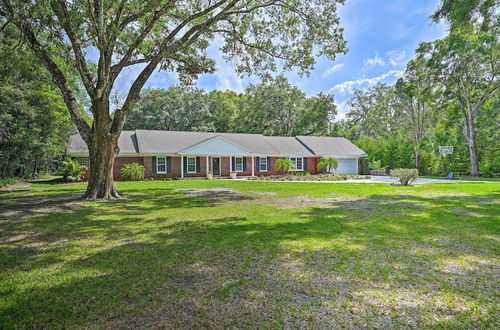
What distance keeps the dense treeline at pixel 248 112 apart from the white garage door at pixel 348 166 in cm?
1293

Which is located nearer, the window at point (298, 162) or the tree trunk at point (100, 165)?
the tree trunk at point (100, 165)

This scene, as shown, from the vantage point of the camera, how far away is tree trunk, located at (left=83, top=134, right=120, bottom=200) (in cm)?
1091

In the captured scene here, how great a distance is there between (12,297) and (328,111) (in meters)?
43.5

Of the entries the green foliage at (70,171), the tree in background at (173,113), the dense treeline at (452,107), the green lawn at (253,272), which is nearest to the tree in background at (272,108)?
the tree in background at (173,113)

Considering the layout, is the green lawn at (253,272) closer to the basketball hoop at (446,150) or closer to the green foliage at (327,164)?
the basketball hoop at (446,150)

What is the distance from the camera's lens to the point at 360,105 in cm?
5341

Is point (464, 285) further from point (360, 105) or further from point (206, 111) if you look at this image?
point (360, 105)

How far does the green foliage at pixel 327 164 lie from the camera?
27736 mm

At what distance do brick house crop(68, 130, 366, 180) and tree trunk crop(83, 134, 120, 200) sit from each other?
12.5 meters

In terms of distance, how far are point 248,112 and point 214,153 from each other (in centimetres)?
1891

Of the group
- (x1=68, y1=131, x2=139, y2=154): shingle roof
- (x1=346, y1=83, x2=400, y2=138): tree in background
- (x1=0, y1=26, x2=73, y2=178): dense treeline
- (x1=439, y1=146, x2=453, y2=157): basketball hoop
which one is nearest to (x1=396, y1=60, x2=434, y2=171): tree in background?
(x1=439, y1=146, x2=453, y2=157): basketball hoop

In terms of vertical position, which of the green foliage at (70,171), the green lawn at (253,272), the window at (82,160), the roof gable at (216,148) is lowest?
the green lawn at (253,272)

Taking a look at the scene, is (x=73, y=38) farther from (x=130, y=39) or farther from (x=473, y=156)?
(x=473, y=156)

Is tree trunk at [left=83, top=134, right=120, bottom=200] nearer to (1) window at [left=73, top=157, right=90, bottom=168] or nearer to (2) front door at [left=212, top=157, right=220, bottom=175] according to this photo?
(1) window at [left=73, top=157, right=90, bottom=168]
